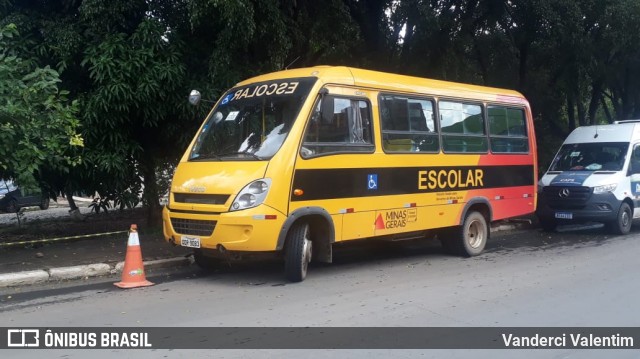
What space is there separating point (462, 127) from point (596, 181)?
4697 mm

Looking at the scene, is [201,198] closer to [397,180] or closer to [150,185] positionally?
[397,180]

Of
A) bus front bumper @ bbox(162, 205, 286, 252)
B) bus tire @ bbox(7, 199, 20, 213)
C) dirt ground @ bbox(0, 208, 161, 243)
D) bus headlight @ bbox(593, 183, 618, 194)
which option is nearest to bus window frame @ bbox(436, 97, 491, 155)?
bus front bumper @ bbox(162, 205, 286, 252)

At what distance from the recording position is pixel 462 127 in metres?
10.3

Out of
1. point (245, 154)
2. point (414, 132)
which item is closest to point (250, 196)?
point (245, 154)

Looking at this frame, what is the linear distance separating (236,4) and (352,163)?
3534mm

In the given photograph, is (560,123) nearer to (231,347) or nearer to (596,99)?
(596,99)

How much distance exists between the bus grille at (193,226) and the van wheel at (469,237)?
4.72 metres

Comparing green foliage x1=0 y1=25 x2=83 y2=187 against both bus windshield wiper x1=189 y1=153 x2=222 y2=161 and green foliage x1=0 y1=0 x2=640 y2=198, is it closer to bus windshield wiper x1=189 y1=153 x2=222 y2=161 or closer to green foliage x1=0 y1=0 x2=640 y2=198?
green foliage x1=0 y1=0 x2=640 y2=198

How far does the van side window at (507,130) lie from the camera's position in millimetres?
10953

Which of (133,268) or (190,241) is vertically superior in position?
(190,241)

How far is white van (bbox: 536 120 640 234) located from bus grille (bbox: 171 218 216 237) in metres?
8.99

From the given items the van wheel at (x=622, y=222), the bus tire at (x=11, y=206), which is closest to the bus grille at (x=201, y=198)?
the van wheel at (x=622, y=222)

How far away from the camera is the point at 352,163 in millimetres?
8344

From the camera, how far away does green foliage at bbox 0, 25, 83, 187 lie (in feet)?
26.5
